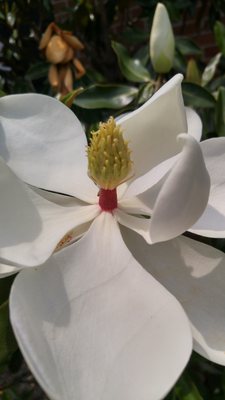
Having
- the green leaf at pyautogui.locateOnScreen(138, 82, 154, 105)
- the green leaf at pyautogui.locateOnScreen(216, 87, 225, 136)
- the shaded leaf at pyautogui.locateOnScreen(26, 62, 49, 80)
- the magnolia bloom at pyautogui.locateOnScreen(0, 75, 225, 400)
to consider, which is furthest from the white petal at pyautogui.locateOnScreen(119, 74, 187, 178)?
the shaded leaf at pyautogui.locateOnScreen(26, 62, 49, 80)

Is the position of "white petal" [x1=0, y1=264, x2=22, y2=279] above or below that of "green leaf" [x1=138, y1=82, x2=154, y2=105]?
above

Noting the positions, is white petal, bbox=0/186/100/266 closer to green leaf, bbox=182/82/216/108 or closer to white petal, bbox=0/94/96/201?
white petal, bbox=0/94/96/201

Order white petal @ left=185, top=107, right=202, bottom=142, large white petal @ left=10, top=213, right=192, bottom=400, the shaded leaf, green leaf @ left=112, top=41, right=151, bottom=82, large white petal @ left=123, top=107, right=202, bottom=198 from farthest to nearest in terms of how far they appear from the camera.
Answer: the shaded leaf < green leaf @ left=112, top=41, right=151, bottom=82 < white petal @ left=185, top=107, right=202, bottom=142 < large white petal @ left=123, top=107, right=202, bottom=198 < large white petal @ left=10, top=213, right=192, bottom=400

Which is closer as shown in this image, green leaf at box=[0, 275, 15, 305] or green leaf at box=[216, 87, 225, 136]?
green leaf at box=[0, 275, 15, 305]

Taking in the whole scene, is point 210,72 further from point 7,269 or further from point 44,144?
point 7,269

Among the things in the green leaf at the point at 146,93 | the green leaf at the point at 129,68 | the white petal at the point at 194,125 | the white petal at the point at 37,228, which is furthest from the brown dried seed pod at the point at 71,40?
the white petal at the point at 37,228

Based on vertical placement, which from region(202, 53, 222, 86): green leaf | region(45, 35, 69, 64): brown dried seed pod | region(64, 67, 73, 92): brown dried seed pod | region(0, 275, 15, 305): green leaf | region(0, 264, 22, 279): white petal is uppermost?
region(0, 264, 22, 279): white petal

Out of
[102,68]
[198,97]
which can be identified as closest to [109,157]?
[198,97]
